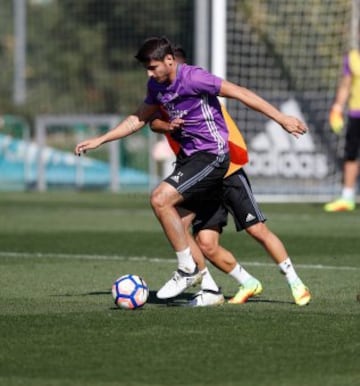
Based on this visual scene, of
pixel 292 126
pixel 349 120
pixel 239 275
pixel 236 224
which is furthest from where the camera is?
pixel 349 120

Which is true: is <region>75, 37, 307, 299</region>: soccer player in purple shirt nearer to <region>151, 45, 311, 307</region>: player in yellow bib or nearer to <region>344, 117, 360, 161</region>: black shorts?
<region>151, 45, 311, 307</region>: player in yellow bib

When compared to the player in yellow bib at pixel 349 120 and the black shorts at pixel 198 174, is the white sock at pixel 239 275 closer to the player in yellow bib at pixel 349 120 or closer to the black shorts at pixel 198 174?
the black shorts at pixel 198 174

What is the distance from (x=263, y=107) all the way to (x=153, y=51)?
86 cm

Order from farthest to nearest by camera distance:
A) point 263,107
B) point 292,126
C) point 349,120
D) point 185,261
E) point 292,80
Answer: point 292,80, point 349,120, point 185,261, point 263,107, point 292,126

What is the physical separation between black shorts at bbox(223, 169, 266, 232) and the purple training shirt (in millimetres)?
236

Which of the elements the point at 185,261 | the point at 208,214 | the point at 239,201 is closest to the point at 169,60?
the point at 239,201

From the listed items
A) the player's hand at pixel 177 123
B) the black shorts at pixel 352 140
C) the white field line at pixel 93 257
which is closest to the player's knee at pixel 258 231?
the player's hand at pixel 177 123

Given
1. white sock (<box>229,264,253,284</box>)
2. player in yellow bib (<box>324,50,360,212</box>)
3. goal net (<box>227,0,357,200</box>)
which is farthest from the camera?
goal net (<box>227,0,357,200</box>)

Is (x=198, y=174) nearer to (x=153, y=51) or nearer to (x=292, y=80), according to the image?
(x=153, y=51)

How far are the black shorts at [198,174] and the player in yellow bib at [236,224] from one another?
0.11 meters

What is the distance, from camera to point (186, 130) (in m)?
9.70

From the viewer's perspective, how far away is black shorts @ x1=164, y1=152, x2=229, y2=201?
9.62m

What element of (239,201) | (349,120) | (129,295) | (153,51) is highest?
(153,51)

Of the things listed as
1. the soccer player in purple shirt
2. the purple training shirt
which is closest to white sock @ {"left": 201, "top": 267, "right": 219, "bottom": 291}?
the soccer player in purple shirt
